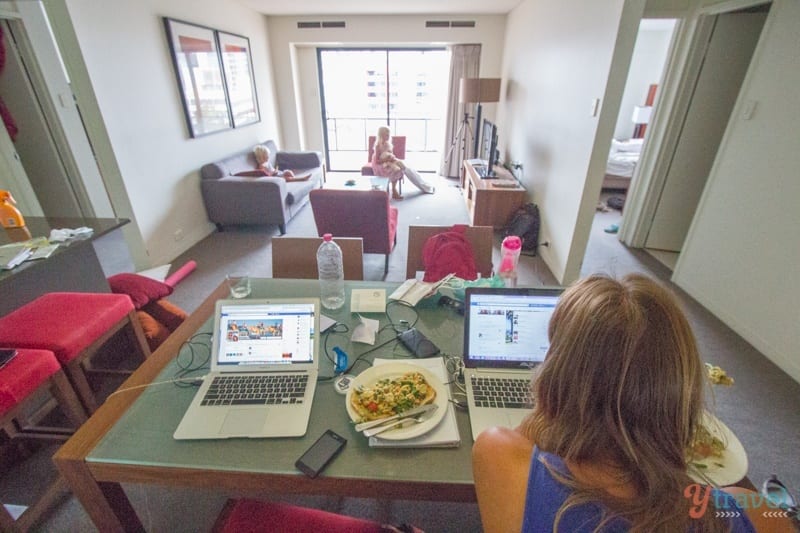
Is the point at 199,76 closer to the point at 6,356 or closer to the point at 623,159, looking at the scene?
the point at 6,356

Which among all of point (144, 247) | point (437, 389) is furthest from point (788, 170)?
point (144, 247)

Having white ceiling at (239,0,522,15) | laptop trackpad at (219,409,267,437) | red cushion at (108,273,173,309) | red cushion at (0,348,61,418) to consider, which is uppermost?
white ceiling at (239,0,522,15)

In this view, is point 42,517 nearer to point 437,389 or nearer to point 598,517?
point 437,389

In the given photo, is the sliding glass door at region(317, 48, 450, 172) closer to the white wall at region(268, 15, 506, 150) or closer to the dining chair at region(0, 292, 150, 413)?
the white wall at region(268, 15, 506, 150)

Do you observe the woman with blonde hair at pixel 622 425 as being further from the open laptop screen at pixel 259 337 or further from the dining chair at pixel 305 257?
the dining chair at pixel 305 257

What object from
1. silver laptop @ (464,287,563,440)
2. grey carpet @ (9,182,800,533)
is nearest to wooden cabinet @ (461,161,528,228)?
grey carpet @ (9,182,800,533)

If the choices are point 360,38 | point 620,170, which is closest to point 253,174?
point 360,38

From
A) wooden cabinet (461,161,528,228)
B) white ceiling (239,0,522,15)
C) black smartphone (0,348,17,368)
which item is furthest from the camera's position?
white ceiling (239,0,522,15)

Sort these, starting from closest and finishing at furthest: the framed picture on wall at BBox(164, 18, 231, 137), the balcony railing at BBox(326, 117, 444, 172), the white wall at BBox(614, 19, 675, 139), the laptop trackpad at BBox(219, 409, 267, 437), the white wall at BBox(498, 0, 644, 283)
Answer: the laptop trackpad at BBox(219, 409, 267, 437), the white wall at BBox(498, 0, 644, 283), the framed picture on wall at BBox(164, 18, 231, 137), the white wall at BBox(614, 19, 675, 139), the balcony railing at BBox(326, 117, 444, 172)

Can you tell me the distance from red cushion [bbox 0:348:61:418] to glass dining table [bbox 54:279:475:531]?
497 millimetres

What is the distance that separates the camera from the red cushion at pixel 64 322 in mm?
1342

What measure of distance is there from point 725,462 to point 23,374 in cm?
208

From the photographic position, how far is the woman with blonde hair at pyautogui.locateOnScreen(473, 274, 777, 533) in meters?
0.51

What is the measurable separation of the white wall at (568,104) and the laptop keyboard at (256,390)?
2.45 meters
